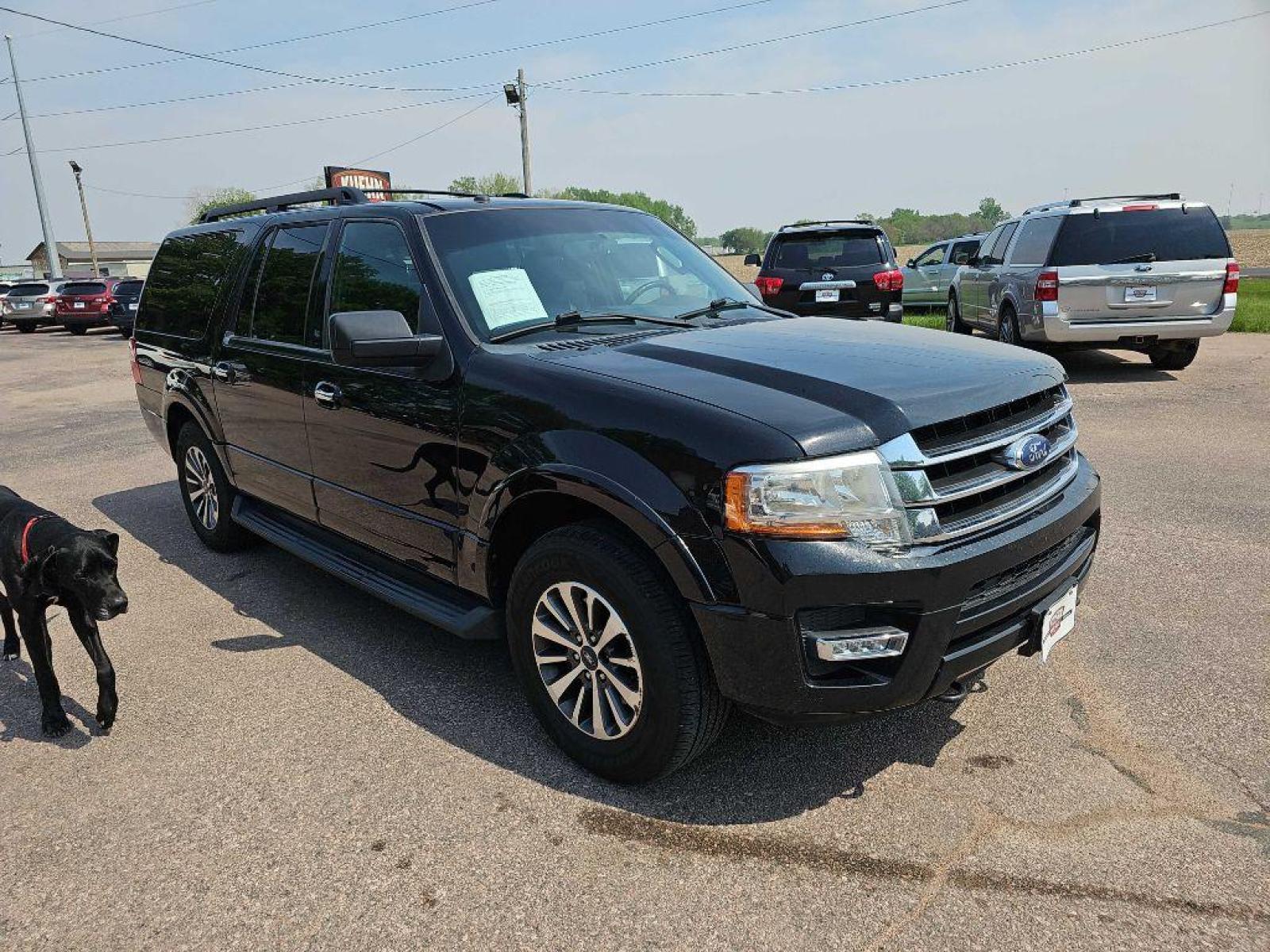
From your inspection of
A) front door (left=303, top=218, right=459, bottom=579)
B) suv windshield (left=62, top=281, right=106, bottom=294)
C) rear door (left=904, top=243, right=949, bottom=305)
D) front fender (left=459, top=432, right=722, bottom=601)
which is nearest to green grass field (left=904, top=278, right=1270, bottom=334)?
rear door (left=904, top=243, right=949, bottom=305)

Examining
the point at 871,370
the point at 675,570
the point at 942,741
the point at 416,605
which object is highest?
the point at 871,370

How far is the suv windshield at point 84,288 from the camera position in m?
26.3

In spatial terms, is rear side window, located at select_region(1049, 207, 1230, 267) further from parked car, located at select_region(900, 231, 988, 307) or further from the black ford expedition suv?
parked car, located at select_region(900, 231, 988, 307)

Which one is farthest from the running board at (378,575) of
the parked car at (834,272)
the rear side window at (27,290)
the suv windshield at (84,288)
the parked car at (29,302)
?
the rear side window at (27,290)

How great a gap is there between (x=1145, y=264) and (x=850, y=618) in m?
9.01

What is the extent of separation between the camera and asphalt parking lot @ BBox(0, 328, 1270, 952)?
2.39 meters

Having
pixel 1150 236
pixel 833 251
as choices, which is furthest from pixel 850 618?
pixel 833 251

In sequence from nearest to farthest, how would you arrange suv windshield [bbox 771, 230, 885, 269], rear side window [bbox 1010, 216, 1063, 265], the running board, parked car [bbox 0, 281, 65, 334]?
the running board, rear side window [bbox 1010, 216, 1063, 265], suv windshield [bbox 771, 230, 885, 269], parked car [bbox 0, 281, 65, 334]

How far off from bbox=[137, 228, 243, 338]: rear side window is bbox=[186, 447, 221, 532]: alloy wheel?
0.73 metres

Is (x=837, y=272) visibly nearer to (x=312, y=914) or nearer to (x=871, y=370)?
(x=871, y=370)

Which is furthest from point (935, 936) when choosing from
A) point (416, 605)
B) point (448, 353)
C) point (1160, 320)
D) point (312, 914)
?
point (1160, 320)

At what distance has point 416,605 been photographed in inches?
140

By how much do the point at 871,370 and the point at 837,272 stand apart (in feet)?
30.9

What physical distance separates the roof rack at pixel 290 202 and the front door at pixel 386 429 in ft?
1.37
